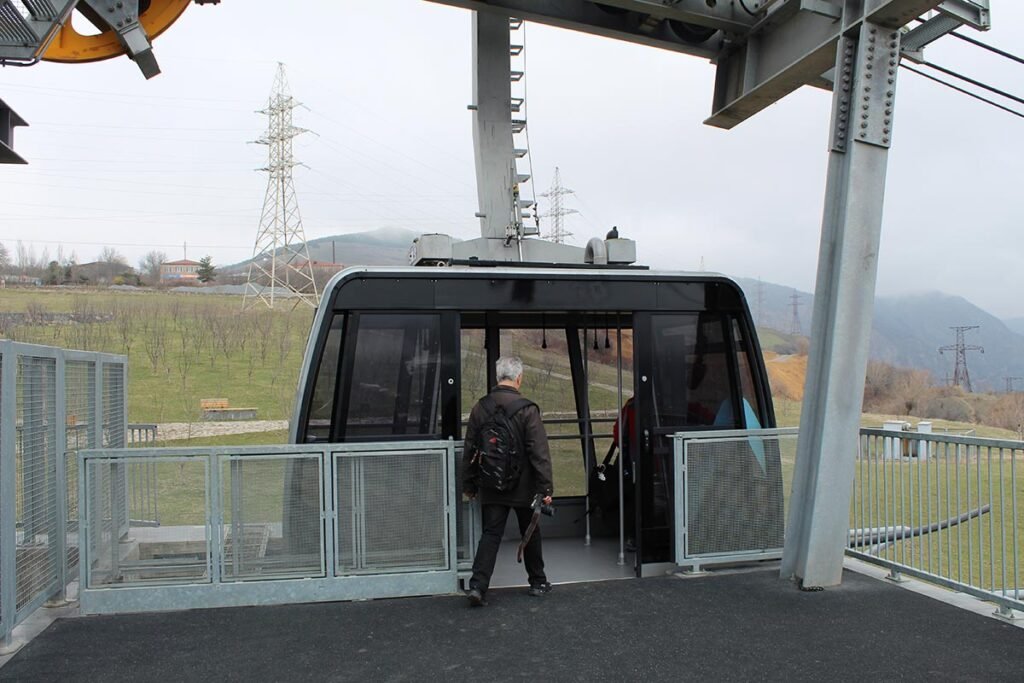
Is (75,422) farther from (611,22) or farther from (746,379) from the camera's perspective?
(611,22)

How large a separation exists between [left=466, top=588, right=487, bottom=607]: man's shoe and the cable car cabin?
1.43 ft

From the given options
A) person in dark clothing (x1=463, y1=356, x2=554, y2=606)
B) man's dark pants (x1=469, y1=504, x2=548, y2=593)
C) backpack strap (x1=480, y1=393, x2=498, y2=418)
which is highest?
backpack strap (x1=480, y1=393, x2=498, y2=418)

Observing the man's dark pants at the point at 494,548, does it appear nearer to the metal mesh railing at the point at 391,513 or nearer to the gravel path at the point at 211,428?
the metal mesh railing at the point at 391,513

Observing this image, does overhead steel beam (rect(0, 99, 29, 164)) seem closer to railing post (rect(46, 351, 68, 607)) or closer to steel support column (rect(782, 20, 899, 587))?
railing post (rect(46, 351, 68, 607))

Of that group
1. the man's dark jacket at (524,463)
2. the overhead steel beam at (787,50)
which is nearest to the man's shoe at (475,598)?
the man's dark jacket at (524,463)

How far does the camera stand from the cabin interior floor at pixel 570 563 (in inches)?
236

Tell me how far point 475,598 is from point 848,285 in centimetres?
336

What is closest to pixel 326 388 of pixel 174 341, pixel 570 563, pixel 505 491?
pixel 505 491

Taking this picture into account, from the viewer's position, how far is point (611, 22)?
7367 mm

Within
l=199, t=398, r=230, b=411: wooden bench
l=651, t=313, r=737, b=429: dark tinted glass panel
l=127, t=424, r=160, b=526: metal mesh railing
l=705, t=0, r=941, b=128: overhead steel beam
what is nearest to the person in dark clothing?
l=651, t=313, r=737, b=429: dark tinted glass panel

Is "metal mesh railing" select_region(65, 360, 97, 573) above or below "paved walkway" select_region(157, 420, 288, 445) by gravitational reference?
above

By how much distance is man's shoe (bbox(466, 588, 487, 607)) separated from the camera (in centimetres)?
512

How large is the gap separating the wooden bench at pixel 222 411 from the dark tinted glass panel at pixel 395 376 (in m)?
18.5

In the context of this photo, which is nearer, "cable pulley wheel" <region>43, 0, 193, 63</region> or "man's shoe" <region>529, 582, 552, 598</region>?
"man's shoe" <region>529, 582, 552, 598</region>
